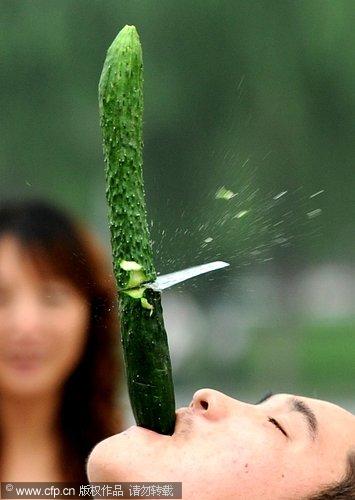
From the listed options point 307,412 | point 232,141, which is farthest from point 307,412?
point 232,141

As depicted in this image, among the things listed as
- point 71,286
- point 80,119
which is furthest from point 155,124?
point 71,286

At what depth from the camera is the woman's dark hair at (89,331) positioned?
1.34 metres

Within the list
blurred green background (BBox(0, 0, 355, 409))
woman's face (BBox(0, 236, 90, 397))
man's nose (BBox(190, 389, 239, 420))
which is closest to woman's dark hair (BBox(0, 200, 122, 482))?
woman's face (BBox(0, 236, 90, 397))

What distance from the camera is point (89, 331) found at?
4.43 feet

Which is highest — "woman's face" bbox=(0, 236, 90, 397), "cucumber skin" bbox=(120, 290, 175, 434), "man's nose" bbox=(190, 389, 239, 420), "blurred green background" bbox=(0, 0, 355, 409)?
"blurred green background" bbox=(0, 0, 355, 409)

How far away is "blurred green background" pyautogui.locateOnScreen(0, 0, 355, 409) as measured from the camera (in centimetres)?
321

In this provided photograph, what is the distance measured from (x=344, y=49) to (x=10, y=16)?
155 cm

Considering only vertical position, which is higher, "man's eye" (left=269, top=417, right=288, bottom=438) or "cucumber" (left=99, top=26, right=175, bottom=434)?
"cucumber" (left=99, top=26, right=175, bottom=434)

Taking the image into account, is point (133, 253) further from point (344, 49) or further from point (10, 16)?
point (344, 49)

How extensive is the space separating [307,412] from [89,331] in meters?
0.48

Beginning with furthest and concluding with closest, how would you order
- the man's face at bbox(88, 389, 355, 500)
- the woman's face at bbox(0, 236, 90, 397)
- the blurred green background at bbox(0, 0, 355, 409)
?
the blurred green background at bbox(0, 0, 355, 409), the woman's face at bbox(0, 236, 90, 397), the man's face at bbox(88, 389, 355, 500)

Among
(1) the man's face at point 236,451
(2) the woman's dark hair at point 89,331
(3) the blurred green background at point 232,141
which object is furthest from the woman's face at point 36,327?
(3) the blurred green background at point 232,141

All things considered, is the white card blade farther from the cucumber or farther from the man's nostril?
the man's nostril

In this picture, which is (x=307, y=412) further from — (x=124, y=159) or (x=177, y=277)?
(x=124, y=159)
